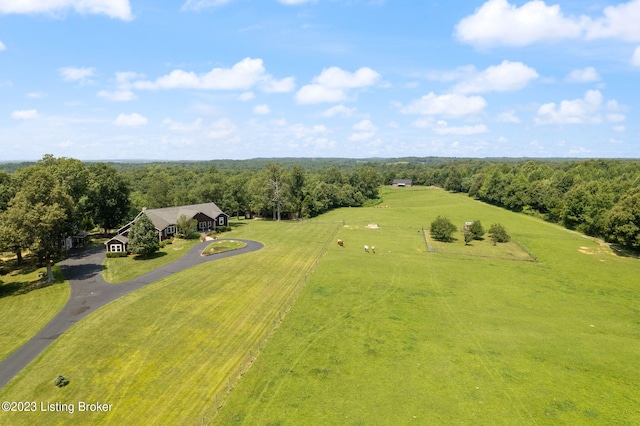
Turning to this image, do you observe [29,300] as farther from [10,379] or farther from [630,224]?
[630,224]

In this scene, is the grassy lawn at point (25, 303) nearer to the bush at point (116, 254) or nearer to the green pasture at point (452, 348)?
the bush at point (116, 254)

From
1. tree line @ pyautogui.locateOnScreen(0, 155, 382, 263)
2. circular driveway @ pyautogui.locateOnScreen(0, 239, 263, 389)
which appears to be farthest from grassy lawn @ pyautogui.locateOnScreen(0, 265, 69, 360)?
tree line @ pyautogui.locateOnScreen(0, 155, 382, 263)

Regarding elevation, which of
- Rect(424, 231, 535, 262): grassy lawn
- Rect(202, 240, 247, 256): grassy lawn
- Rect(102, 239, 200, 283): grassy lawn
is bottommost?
Rect(424, 231, 535, 262): grassy lawn

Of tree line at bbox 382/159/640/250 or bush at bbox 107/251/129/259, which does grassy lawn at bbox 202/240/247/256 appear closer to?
bush at bbox 107/251/129/259

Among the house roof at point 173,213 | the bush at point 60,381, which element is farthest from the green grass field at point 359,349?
the house roof at point 173,213

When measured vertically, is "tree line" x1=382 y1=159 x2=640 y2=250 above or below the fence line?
above

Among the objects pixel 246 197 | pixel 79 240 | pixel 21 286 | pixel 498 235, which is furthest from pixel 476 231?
pixel 79 240

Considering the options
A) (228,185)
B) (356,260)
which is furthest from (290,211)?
(356,260)
